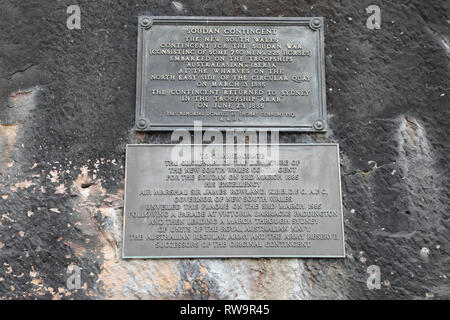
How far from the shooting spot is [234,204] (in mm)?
Answer: 4242

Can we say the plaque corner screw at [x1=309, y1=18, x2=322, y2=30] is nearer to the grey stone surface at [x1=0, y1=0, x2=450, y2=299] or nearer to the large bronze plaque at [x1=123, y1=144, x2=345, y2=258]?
the grey stone surface at [x1=0, y1=0, x2=450, y2=299]

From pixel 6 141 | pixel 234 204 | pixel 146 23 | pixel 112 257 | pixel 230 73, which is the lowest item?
pixel 112 257

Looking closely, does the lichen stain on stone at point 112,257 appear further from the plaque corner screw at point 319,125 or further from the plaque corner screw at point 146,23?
the plaque corner screw at point 319,125

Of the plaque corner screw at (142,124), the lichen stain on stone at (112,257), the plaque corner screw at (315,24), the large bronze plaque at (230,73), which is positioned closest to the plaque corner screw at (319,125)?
the large bronze plaque at (230,73)

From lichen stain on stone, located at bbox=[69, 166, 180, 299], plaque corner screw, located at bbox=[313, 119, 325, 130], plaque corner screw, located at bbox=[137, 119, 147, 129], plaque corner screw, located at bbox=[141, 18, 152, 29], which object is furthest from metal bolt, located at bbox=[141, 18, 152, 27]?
plaque corner screw, located at bbox=[313, 119, 325, 130]

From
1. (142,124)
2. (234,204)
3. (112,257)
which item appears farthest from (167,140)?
(112,257)

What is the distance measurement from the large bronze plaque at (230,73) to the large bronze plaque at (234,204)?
31cm

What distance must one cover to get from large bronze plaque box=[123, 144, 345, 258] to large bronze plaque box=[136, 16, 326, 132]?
311mm

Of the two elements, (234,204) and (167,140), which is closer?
(234,204)

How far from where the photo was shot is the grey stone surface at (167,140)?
4.09 m

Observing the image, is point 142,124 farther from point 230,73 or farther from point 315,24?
point 315,24

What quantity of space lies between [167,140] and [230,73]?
0.90 m

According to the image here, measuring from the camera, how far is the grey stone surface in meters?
4.09

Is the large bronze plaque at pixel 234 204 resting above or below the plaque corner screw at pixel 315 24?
below
